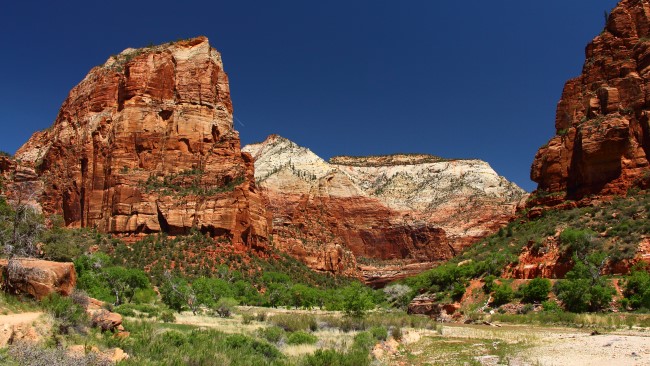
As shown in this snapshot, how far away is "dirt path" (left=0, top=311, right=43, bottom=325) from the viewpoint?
11.0 metres

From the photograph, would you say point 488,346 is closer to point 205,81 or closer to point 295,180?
point 205,81

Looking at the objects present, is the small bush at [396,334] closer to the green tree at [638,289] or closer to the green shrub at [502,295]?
the green tree at [638,289]

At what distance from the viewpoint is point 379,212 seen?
356ft

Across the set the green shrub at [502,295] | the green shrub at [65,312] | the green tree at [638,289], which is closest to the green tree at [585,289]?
the green tree at [638,289]

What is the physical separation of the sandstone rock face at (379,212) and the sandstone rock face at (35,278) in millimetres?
69470

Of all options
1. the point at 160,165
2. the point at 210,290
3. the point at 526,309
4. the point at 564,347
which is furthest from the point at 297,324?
the point at 160,165

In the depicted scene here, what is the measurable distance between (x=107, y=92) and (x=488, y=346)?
65.3m

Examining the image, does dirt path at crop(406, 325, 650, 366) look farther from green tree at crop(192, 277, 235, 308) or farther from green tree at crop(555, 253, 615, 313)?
green tree at crop(192, 277, 235, 308)

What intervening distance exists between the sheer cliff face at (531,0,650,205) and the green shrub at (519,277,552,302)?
1649 centimetres

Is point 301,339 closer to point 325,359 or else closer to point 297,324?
point 325,359

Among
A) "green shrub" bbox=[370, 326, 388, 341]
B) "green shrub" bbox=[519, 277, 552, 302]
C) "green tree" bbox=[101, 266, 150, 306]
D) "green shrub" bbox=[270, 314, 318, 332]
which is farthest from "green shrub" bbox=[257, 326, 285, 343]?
"green shrub" bbox=[519, 277, 552, 302]

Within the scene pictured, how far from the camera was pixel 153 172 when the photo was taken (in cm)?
6494

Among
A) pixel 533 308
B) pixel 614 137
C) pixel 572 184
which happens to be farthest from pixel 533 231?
pixel 533 308

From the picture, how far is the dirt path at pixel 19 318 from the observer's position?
1098cm
